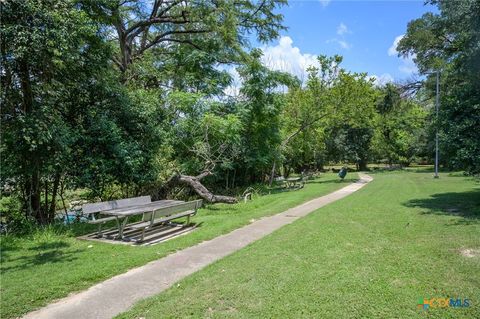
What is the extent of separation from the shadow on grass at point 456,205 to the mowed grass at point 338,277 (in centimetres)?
110

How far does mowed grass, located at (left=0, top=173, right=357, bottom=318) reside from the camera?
3.93 metres

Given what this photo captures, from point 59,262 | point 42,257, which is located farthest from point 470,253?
point 42,257

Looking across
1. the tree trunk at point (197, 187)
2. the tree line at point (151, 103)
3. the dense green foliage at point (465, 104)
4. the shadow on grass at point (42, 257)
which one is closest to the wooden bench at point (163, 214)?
the shadow on grass at point (42, 257)

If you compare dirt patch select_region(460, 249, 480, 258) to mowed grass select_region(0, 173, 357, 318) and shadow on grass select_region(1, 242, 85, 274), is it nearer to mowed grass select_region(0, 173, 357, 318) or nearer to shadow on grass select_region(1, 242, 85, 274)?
mowed grass select_region(0, 173, 357, 318)

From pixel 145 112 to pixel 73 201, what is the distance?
355cm

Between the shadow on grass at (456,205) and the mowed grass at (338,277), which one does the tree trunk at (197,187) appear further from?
the shadow on grass at (456,205)

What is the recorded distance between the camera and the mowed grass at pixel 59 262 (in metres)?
3.93

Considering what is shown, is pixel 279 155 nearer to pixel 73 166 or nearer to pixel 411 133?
pixel 73 166

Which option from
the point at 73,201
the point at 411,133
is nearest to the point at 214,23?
the point at 73,201

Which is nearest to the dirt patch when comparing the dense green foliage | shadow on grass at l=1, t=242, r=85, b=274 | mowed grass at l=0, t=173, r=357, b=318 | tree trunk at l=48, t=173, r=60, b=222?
mowed grass at l=0, t=173, r=357, b=318

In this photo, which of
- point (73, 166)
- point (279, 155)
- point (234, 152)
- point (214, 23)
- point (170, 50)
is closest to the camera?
point (73, 166)

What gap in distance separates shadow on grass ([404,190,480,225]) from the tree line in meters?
1.25

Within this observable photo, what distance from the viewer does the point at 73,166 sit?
8148mm

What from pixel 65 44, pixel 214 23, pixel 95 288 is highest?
pixel 214 23
